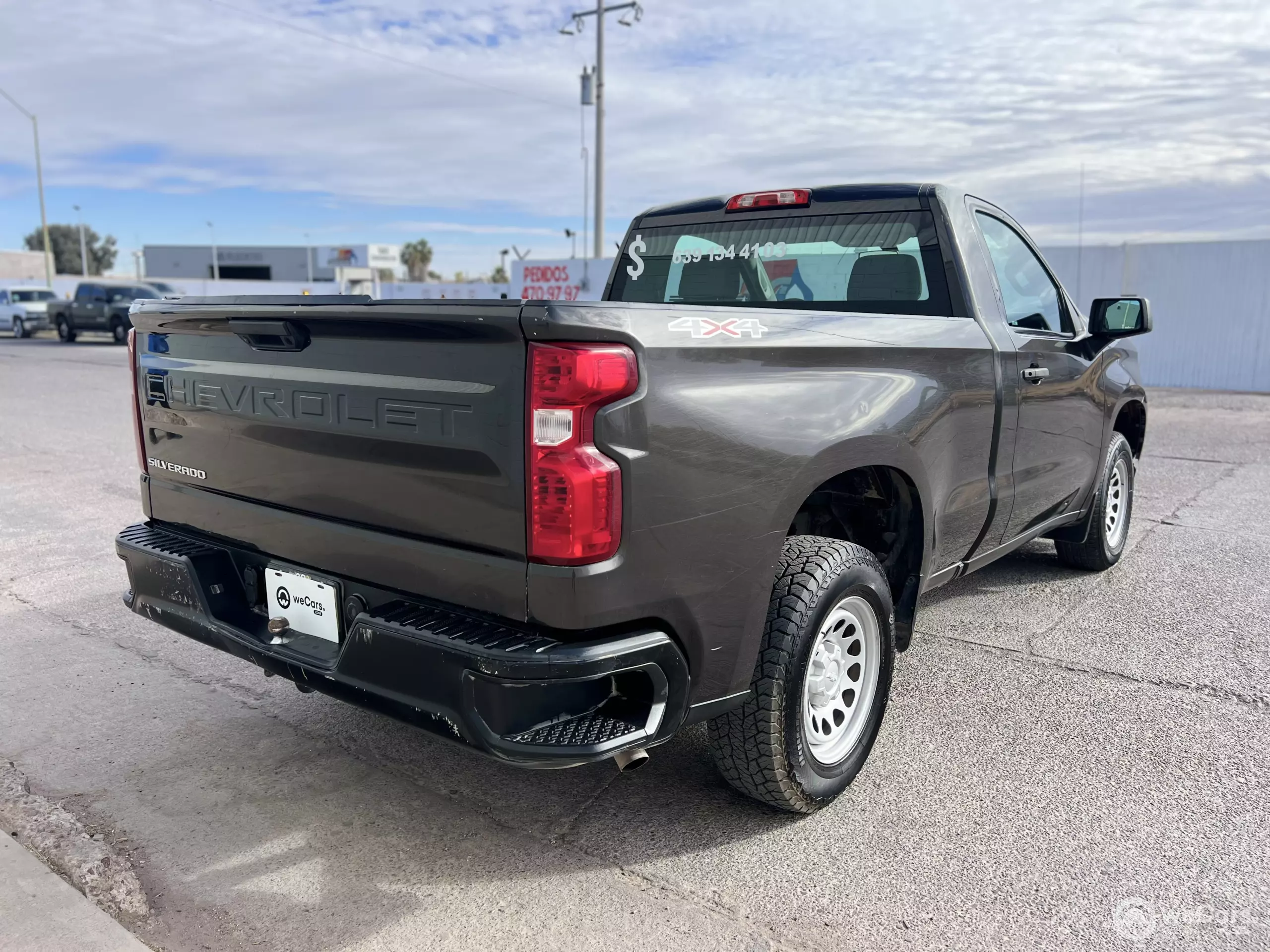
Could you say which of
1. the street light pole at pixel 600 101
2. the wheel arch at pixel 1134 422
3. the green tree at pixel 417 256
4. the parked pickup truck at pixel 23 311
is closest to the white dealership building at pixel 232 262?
the green tree at pixel 417 256

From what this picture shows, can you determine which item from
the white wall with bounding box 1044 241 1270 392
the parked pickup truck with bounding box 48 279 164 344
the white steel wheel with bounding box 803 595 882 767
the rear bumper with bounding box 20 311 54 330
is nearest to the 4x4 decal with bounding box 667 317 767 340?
the white steel wheel with bounding box 803 595 882 767

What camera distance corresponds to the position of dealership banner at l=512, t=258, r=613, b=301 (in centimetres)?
2603

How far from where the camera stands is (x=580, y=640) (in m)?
2.32

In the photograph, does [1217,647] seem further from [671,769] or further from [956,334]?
[671,769]

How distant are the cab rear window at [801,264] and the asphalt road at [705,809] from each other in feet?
5.18

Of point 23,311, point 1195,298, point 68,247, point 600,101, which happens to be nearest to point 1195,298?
point 1195,298

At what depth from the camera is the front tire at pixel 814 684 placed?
9.08ft

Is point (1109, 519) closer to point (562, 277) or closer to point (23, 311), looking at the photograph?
point (562, 277)

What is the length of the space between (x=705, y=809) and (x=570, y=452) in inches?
55.8

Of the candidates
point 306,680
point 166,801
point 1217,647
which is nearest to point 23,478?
point 166,801

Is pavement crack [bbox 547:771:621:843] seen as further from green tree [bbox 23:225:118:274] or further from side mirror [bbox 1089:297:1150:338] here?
green tree [bbox 23:225:118:274]

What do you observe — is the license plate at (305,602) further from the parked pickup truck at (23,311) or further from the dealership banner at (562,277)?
the parked pickup truck at (23,311)

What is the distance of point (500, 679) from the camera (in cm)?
225

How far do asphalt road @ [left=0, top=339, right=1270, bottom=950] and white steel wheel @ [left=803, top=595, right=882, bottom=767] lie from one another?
207 mm
